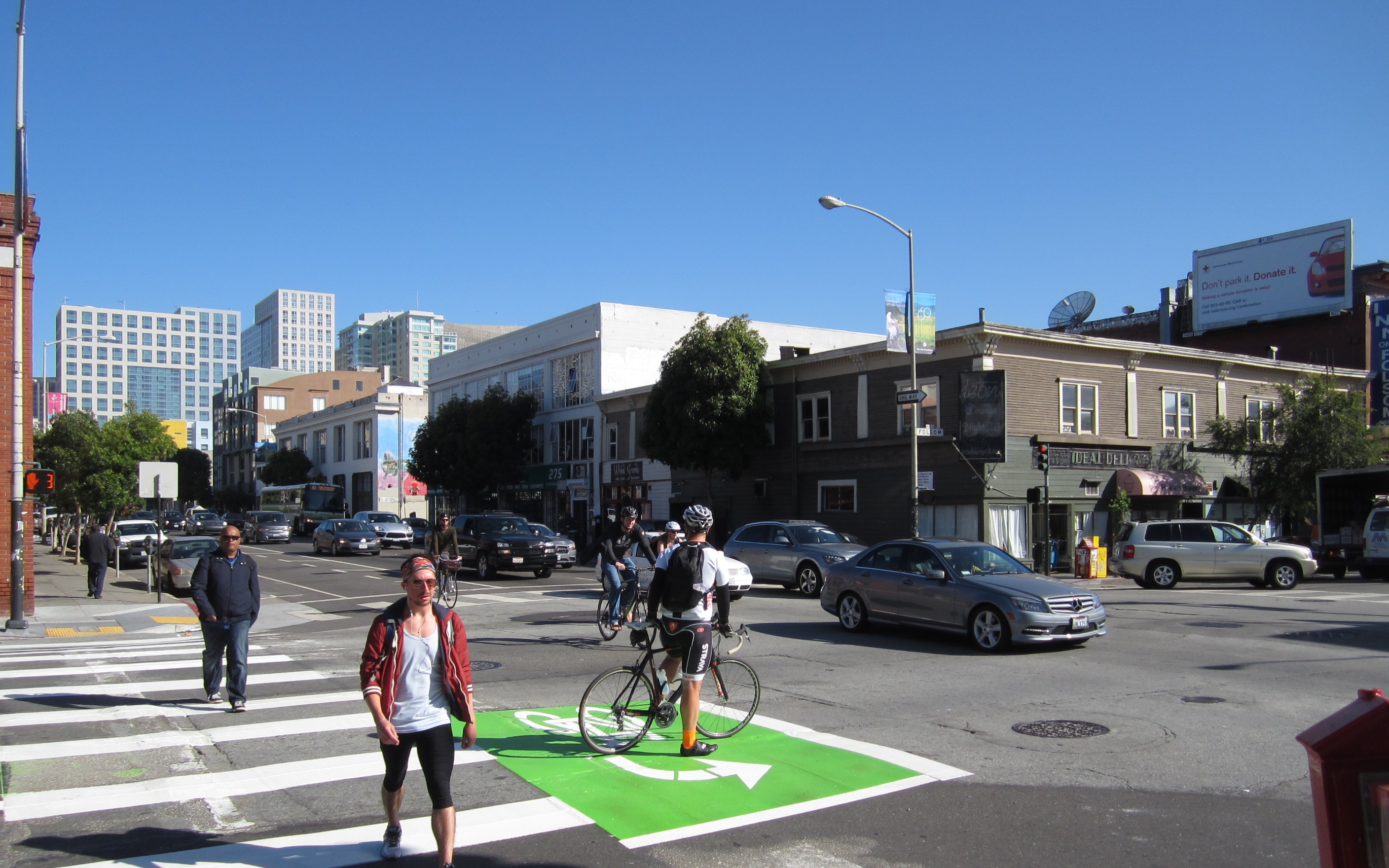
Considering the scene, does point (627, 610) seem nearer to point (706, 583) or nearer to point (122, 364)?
point (706, 583)

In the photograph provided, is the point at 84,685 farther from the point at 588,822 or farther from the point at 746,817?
the point at 746,817

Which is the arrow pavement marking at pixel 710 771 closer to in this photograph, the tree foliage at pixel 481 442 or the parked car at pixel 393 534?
the parked car at pixel 393 534

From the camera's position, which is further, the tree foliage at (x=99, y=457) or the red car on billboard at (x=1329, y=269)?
the red car on billboard at (x=1329, y=269)

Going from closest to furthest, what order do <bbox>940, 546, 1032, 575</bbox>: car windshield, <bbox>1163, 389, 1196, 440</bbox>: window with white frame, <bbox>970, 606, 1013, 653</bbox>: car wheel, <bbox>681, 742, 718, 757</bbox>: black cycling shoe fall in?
<bbox>681, 742, 718, 757</bbox>: black cycling shoe → <bbox>970, 606, 1013, 653</bbox>: car wheel → <bbox>940, 546, 1032, 575</bbox>: car windshield → <bbox>1163, 389, 1196, 440</bbox>: window with white frame

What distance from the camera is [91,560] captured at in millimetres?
22625

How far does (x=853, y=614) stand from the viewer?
14984 mm

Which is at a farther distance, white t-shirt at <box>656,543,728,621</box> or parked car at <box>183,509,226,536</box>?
parked car at <box>183,509,226,536</box>

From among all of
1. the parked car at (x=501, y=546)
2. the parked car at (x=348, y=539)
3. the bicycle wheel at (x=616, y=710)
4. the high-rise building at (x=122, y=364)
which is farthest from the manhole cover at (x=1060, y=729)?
the high-rise building at (x=122, y=364)

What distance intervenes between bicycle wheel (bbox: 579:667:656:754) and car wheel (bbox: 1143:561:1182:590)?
19.8m

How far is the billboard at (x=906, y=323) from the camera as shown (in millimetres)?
26812

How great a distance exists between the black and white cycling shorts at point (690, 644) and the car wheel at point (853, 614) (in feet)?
25.5

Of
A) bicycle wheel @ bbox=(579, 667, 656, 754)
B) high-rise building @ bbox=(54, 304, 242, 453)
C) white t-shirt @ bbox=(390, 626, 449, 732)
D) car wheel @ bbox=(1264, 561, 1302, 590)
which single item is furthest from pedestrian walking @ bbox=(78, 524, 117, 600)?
high-rise building @ bbox=(54, 304, 242, 453)

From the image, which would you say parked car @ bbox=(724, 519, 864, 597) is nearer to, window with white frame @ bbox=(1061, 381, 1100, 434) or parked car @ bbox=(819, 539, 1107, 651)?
parked car @ bbox=(819, 539, 1107, 651)

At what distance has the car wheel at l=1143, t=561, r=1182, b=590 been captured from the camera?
23922 millimetres
